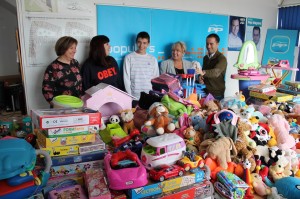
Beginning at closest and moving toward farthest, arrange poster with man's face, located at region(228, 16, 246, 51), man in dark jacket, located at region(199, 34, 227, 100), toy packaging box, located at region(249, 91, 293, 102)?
toy packaging box, located at region(249, 91, 293, 102) → man in dark jacket, located at region(199, 34, 227, 100) → poster with man's face, located at region(228, 16, 246, 51)

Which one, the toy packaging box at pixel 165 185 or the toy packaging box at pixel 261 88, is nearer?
the toy packaging box at pixel 165 185

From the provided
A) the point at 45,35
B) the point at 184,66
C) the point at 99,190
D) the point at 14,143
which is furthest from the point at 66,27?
the point at 99,190

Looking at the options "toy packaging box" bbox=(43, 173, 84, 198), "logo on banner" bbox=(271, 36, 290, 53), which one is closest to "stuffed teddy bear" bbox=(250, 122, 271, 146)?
"toy packaging box" bbox=(43, 173, 84, 198)

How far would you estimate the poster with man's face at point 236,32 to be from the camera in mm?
4242

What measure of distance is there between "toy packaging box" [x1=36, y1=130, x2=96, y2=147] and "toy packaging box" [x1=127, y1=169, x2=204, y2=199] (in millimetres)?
383

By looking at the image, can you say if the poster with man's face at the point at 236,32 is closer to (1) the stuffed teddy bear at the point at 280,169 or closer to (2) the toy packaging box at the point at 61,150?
(1) the stuffed teddy bear at the point at 280,169

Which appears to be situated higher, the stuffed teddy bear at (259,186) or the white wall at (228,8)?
the white wall at (228,8)

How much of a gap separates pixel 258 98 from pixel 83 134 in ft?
6.03

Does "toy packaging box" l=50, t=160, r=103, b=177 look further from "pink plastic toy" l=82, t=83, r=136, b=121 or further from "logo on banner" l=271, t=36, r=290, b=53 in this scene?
"logo on banner" l=271, t=36, r=290, b=53

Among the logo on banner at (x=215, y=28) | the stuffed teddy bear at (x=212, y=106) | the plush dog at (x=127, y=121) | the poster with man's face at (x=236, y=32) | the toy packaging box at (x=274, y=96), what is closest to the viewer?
the plush dog at (x=127, y=121)

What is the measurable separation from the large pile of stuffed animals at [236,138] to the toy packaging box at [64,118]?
36cm

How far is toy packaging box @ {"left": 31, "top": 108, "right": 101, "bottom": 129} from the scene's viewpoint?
3.84ft

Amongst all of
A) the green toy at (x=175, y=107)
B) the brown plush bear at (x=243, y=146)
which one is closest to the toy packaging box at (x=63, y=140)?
the green toy at (x=175, y=107)

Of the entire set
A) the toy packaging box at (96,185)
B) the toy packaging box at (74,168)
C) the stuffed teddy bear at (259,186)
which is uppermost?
the toy packaging box at (96,185)
